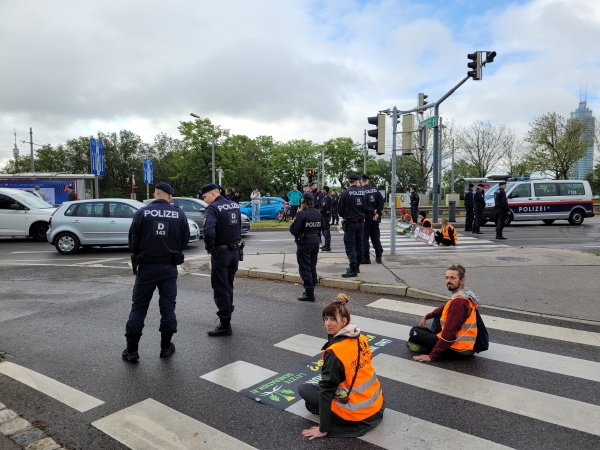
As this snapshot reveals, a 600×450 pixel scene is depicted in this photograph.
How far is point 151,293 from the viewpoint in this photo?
195 inches

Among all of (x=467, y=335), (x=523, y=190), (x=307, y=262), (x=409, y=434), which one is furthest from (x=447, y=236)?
(x=409, y=434)

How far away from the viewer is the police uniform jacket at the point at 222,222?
18.6 feet

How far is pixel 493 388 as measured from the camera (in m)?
4.22

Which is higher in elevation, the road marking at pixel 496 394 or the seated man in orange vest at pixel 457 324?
the seated man in orange vest at pixel 457 324

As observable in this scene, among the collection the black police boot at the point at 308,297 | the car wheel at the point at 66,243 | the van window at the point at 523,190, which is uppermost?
the van window at the point at 523,190

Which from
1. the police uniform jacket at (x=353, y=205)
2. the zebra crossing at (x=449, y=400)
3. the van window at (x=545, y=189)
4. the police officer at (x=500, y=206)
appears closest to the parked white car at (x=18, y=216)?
the police uniform jacket at (x=353, y=205)

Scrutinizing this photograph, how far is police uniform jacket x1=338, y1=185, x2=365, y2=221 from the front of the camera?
29.7 feet

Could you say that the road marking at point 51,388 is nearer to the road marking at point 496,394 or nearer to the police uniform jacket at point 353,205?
the road marking at point 496,394

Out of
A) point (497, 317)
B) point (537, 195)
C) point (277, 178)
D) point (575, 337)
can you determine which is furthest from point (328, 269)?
point (277, 178)

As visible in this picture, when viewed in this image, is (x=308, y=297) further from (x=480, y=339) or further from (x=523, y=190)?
(x=523, y=190)

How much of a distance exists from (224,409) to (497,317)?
4.22m

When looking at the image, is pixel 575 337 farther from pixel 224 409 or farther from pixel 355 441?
pixel 224 409

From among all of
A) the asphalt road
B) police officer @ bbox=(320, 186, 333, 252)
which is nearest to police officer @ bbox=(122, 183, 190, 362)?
the asphalt road

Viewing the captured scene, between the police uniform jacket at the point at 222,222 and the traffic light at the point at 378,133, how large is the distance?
6.14 meters
